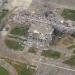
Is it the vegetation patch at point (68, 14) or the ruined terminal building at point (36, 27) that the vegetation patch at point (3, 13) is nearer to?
the ruined terminal building at point (36, 27)

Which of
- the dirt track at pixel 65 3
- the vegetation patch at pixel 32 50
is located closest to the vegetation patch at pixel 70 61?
the vegetation patch at pixel 32 50

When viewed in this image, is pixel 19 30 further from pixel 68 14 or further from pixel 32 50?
pixel 68 14

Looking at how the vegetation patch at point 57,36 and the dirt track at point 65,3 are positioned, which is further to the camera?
the dirt track at point 65,3

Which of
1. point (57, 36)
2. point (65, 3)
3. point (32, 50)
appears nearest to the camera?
point (32, 50)

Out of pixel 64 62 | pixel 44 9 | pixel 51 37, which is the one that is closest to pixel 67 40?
pixel 51 37

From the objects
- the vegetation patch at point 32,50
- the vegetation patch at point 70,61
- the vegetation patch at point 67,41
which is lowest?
the vegetation patch at point 70,61

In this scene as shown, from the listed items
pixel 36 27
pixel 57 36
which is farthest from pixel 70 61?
pixel 36 27

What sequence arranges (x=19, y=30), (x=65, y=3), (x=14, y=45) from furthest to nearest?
1. (x=65, y=3)
2. (x=19, y=30)
3. (x=14, y=45)

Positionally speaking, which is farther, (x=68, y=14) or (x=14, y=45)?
(x=68, y=14)

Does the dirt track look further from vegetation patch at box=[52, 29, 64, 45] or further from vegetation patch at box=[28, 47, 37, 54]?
vegetation patch at box=[28, 47, 37, 54]
